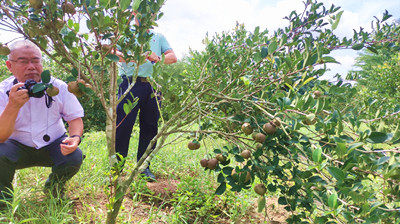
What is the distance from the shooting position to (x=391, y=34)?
1685mm

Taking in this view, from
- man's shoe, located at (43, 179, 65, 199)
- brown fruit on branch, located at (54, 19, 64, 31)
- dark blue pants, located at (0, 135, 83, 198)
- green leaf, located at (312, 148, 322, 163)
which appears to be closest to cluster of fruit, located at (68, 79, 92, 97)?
brown fruit on branch, located at (54, 19, 64, 31)

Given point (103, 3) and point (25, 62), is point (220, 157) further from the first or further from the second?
point (25, 62)

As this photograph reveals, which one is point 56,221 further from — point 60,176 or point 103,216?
point 60,176

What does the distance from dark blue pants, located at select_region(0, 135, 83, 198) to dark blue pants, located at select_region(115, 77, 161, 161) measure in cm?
56

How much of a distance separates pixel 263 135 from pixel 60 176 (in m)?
1.75

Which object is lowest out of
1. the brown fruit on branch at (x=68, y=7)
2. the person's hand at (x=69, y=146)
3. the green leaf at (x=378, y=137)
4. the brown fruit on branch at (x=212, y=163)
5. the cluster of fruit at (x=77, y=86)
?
the person's hand at (x=69, y=146)

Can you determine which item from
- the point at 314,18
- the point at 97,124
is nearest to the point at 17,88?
the point at 314,18

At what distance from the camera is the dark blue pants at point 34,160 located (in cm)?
200

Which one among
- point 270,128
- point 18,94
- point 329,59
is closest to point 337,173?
point 270,128

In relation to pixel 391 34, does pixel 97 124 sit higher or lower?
lower

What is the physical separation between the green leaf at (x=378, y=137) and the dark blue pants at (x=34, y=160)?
79.4 inches

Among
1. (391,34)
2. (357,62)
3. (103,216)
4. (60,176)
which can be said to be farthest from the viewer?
(357,62)

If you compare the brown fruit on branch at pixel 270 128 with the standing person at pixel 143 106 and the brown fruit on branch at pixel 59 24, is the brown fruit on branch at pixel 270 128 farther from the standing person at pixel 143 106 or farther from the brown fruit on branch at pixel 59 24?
the standing person at pixel 143 106

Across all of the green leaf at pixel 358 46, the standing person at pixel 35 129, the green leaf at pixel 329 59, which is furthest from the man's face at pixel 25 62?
the green leaf at pixel 358 46
